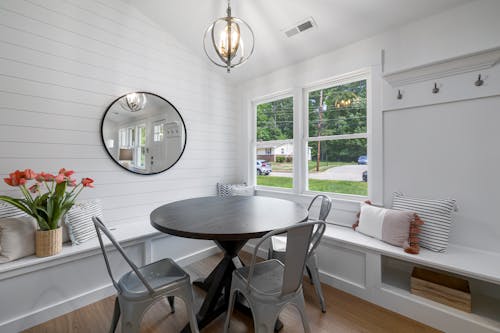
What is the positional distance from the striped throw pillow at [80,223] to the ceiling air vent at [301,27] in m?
2.84

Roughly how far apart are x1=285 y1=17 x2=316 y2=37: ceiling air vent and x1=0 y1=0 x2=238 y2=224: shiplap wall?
1.36 metres

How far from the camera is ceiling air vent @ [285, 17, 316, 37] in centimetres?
240

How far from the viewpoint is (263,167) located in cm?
367

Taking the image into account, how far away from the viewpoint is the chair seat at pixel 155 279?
1.37m

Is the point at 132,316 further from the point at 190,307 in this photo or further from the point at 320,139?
the point at 320,139

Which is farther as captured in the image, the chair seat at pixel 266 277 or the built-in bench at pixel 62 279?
the built-in bench at pixel 62 279

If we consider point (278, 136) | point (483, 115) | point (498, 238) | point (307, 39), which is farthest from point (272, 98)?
point (498, 238)

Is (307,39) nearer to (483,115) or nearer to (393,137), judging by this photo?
(393,137)

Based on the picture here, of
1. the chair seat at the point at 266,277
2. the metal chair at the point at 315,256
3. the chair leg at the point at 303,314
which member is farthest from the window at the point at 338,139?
the chair leg at the point at 303,314

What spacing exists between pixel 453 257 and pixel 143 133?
3.29 meters

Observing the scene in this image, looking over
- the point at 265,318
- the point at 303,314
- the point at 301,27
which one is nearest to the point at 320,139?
the point at 301,27

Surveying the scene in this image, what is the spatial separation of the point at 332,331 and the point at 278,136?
243 centimetres

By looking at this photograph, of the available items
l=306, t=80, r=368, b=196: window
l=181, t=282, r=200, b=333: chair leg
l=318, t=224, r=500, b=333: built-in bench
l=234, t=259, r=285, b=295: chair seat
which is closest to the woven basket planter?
l=181, t=282, r=200, b=333: chair leg

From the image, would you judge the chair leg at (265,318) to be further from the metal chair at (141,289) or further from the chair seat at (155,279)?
the chair seat at (155,279)
